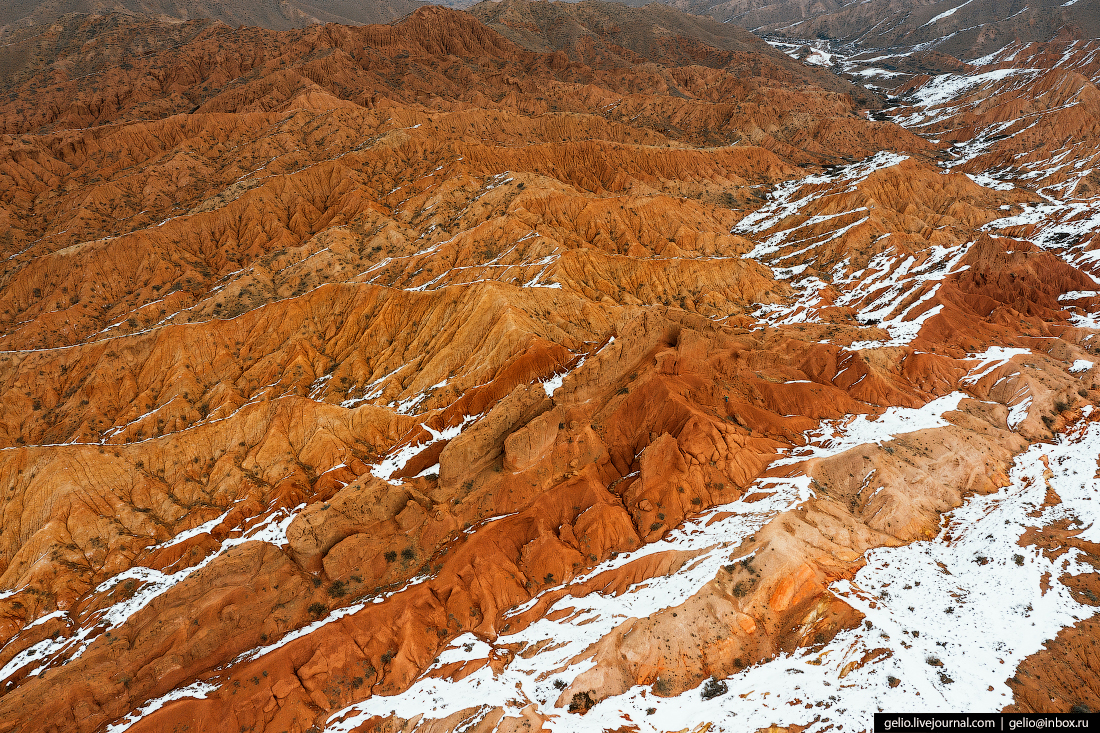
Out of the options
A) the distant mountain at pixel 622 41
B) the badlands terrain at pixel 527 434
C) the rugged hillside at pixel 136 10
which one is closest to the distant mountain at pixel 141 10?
the rugged hillside at pixel 136 10

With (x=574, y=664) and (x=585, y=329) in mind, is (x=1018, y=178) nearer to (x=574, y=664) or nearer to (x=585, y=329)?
(x=585, y=329)

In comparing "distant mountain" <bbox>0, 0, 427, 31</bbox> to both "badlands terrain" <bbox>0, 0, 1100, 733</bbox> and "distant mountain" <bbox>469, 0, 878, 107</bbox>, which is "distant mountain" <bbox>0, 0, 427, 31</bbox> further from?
"badlands terrain" <bbox>0, 0, 1100, 733</bbox>

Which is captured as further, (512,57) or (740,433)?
(512,57)

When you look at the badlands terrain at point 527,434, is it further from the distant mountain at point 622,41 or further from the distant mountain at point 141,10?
the distant mountain at point 141,10

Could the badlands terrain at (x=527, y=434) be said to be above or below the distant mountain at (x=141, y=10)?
below

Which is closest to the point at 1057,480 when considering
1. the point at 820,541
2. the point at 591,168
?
the point at 820,541

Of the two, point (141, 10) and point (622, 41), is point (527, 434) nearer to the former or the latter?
point (622, 41)

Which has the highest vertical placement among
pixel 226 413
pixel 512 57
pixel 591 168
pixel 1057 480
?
pixel 512 57
